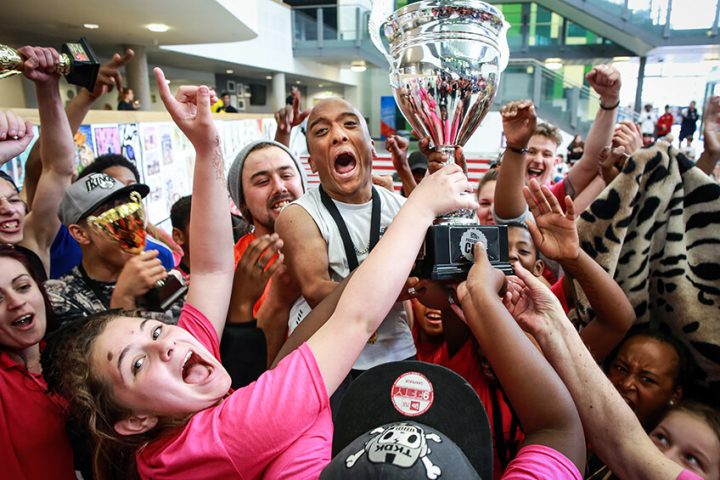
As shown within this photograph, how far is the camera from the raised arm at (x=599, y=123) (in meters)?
1.92

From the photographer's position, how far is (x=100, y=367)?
3.54 ft

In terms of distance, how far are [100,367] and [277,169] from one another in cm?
111

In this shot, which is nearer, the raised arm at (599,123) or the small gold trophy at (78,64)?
the small gold trophy at (78,64)

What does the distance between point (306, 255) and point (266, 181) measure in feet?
2.28

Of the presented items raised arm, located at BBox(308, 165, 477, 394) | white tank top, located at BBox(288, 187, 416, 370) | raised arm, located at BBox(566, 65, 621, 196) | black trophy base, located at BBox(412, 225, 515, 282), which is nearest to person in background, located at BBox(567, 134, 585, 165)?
raised arm, located at BBox(566, 65, 621, 196)

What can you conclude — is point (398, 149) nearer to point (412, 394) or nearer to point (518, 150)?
point (518, 150)

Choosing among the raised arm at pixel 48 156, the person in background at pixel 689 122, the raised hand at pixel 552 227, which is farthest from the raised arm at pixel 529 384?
the person in background at pixel 689 122

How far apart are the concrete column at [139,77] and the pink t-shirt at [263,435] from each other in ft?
31.5

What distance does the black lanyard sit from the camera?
57.5 inches

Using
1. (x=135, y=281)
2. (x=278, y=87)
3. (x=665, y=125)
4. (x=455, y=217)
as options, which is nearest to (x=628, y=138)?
(x=455, y=217)

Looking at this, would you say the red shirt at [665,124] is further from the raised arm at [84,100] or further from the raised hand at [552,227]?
the raised arm at [84,100]

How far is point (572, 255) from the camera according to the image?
4.16 feet

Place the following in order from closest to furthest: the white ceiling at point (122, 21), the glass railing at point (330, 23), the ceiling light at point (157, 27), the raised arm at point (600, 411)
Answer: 1. the raised arm at point (600, 411)
2. the white ceiling at point (122, 21)
3. the ceiling light at point (157, 27)
4. the glass railing at point (330, 23)

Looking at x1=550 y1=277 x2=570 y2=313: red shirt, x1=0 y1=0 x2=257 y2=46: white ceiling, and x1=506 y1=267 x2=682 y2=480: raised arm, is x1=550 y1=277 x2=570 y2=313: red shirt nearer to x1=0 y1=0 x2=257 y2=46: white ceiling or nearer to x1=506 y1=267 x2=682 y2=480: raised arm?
x1=506 y1=267 x2=682 y2=480: raised arm
